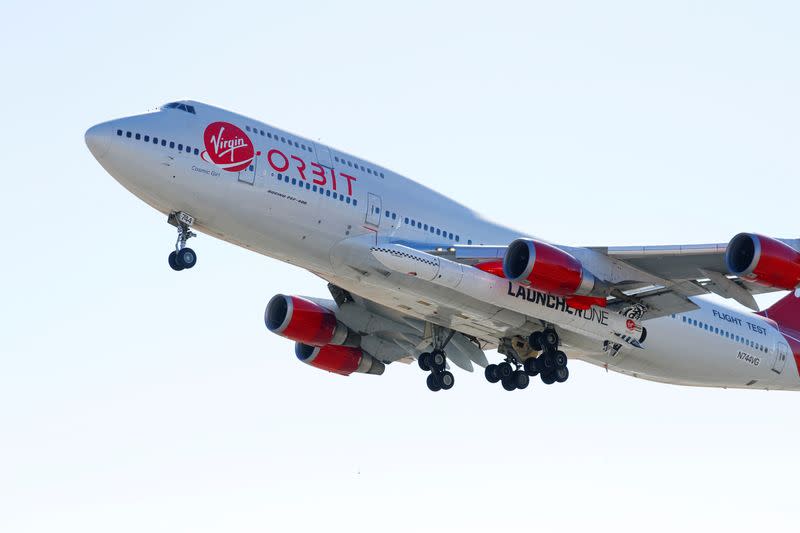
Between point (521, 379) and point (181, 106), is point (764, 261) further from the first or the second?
point (181, 106)

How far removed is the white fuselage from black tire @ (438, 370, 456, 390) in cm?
160

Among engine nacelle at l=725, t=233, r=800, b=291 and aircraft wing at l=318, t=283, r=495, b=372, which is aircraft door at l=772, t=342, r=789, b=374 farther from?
engine nacelle at l=725, t=233, r=800, b=291

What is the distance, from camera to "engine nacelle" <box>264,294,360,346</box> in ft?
155

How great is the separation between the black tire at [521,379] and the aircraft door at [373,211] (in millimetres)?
7817

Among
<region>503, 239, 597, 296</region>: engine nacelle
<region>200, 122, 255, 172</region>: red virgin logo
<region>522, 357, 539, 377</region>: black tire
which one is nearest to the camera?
<region>200, 122, 255, 172</region>: red virgin logo

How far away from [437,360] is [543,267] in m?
6.83

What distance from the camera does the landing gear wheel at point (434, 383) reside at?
45969mm

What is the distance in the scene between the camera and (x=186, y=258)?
40.8 metres

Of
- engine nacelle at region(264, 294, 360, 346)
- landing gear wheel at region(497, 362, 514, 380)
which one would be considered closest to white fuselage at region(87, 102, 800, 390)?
landing gear wheel at region(497, 362, 514, 380)

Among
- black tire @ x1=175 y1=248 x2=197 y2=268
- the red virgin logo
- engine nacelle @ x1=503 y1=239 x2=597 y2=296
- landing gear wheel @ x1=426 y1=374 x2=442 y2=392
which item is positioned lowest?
landing gear wheel @ x1=426 y1=374 x2=442 y2=392

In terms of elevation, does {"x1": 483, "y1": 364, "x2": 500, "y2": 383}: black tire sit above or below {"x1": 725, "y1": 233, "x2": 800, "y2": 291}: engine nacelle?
below

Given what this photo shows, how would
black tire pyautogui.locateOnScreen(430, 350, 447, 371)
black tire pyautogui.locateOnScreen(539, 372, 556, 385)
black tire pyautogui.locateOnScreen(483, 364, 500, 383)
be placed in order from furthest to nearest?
black tire pyautogui.locateOnScreen(483, 364, 500, 383), black tire pyautogui.locateOnScreen(430, 350, 447, 371), black tire pyautogui.locateOnScreen(539, 372, 556, 385)

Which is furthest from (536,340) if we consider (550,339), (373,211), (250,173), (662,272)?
(250,173)

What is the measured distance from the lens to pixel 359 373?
1954 inches
